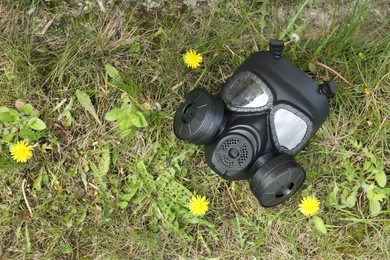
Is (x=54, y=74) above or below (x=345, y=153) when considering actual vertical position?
above

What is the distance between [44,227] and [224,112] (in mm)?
1212

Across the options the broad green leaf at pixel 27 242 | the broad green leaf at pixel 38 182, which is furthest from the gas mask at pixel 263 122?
the broad green leaf at pixel 27 242

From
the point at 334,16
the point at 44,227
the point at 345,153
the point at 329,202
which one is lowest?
the point at 44,227

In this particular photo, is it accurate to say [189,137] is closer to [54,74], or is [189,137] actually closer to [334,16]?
[54,74]

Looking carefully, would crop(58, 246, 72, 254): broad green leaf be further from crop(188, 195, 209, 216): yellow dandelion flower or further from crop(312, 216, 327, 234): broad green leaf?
crop(312, 216, 327, 234): broad green leaf

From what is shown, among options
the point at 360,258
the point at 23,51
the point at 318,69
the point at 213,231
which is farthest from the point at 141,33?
the point at 360,258

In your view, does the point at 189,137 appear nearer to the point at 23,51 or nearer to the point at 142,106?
the point at 142,106

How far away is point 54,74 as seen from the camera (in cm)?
279

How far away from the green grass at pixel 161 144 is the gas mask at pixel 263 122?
33cm

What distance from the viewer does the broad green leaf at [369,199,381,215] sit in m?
2.73

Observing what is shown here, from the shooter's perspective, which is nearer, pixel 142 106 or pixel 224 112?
pixel 224 112

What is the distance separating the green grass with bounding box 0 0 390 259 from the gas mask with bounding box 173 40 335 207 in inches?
13.1

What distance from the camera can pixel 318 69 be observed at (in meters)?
2.76

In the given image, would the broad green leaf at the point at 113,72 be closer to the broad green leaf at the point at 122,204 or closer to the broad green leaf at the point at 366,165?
the broad green leaf at the point at 122,204
